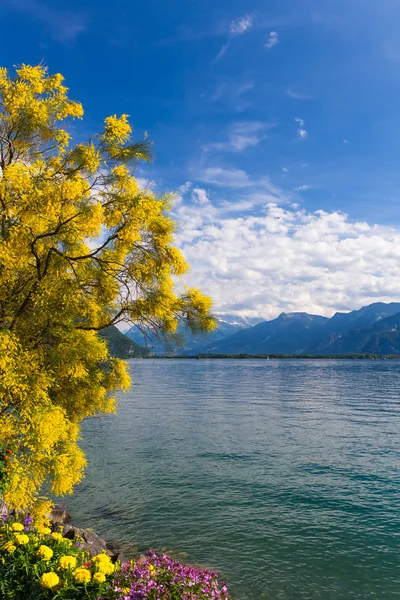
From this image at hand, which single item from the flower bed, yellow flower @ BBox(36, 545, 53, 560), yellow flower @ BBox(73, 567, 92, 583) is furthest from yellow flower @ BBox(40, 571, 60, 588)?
yellow flower @ BBox(36, 545, 53, 560)

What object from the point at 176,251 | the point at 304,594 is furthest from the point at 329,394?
the point at 176,251

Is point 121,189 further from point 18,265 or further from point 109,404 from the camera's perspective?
point 109,404

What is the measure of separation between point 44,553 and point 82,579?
155 centimetres

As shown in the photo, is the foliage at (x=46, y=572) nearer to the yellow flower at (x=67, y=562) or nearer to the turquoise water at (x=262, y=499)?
the yellow flower at (x=67, y=562)

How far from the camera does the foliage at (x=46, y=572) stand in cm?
927

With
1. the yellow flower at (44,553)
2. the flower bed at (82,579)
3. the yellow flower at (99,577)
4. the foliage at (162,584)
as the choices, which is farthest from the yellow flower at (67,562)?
the foliage at (162,584)

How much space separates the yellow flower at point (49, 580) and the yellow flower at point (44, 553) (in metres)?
0.78

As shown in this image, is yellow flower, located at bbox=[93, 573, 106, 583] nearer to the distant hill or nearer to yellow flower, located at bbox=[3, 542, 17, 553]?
yellow flower, located at bbox=[3, 542, 17, 553]

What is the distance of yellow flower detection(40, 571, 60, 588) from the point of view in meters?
9.10

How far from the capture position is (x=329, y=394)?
89750mm

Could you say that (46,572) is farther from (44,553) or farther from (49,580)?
(49,580)

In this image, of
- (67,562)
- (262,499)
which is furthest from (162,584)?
(262,499)

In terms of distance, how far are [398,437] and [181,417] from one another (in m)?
27.8

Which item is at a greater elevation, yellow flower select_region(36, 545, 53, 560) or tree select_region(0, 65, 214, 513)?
tree select_region(0, 65, 214, 513)
